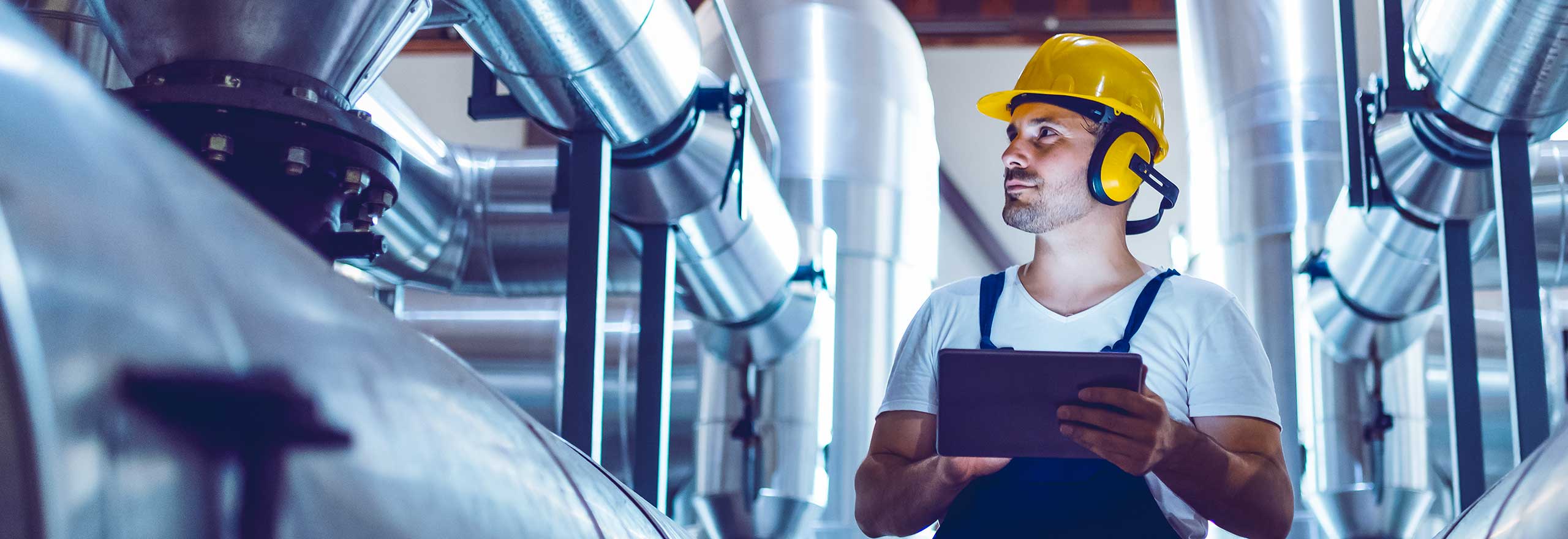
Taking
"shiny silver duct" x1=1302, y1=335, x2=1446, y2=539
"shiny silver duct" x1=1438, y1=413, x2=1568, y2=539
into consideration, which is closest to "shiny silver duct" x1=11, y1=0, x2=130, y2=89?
"shiny silver duct" x1=1438, y1=413, x2=1568, y2=539

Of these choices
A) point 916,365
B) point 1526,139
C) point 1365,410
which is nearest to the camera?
point 916,365

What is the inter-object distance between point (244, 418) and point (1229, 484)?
40.7 inches

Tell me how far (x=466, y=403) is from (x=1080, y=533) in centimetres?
78

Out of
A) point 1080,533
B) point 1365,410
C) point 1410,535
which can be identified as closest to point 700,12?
point 1365,410

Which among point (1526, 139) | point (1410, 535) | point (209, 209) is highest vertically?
point (1526, 139)

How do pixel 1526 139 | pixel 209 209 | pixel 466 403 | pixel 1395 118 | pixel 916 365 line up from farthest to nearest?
1. pixel 1395 118
2. pixel 1526 139
3. pixel 916 365
4. pixel 466 403
5. pixel 209 209

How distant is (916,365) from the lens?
1.48 metres

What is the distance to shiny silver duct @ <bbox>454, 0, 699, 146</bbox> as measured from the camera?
2.04 meters

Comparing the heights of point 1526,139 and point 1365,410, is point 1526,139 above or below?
above

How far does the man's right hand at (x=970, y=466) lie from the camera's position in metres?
1.35

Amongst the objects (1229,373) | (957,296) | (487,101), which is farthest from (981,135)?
(1229,373)

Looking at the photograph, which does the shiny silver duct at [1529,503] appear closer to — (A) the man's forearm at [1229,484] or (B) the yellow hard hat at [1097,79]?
(A) the man's forearm at [1229,484]

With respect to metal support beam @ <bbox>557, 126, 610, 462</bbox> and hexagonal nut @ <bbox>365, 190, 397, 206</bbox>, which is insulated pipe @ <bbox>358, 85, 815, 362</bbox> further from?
hexagonal nut @ <bbox>365, 190, 397, 206</bbox>

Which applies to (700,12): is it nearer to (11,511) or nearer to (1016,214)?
(1016,214)
